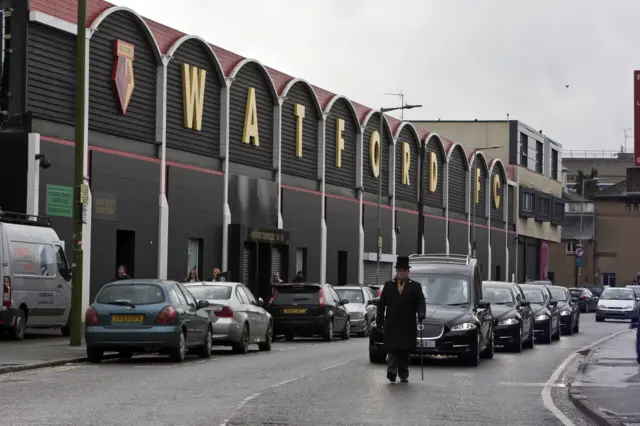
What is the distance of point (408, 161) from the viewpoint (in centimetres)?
6638

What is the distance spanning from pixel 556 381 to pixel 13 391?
8.66 m

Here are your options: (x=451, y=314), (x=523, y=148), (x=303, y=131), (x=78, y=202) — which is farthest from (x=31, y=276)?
(x=523, y=148)

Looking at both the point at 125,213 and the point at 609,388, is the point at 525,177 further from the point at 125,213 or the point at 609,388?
the point at 609,388

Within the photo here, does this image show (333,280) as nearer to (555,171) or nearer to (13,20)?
(13,20)

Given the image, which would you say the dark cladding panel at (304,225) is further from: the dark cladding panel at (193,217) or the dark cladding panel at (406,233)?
the dark cladding panel at (406,233)

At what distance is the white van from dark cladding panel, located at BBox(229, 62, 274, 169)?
16.9 metres

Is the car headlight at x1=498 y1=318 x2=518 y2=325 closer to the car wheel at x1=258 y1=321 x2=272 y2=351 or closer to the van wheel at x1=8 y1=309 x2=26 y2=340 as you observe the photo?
the car wheel at x1=258 y1=321 x2=272 y2=351

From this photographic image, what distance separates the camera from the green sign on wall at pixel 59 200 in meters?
34.9

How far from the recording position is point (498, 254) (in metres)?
85.8

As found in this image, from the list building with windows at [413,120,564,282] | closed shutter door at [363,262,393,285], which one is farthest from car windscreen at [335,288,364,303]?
building with windows at [413,120,564,282]

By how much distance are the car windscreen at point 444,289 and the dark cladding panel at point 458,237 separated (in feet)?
161

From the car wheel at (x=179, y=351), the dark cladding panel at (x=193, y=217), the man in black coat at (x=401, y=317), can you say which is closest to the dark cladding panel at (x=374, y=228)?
the dark cladding panel at (x=193, y=217)

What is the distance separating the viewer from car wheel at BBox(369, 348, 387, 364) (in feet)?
77.4

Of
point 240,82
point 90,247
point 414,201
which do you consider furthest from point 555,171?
point 90,247
